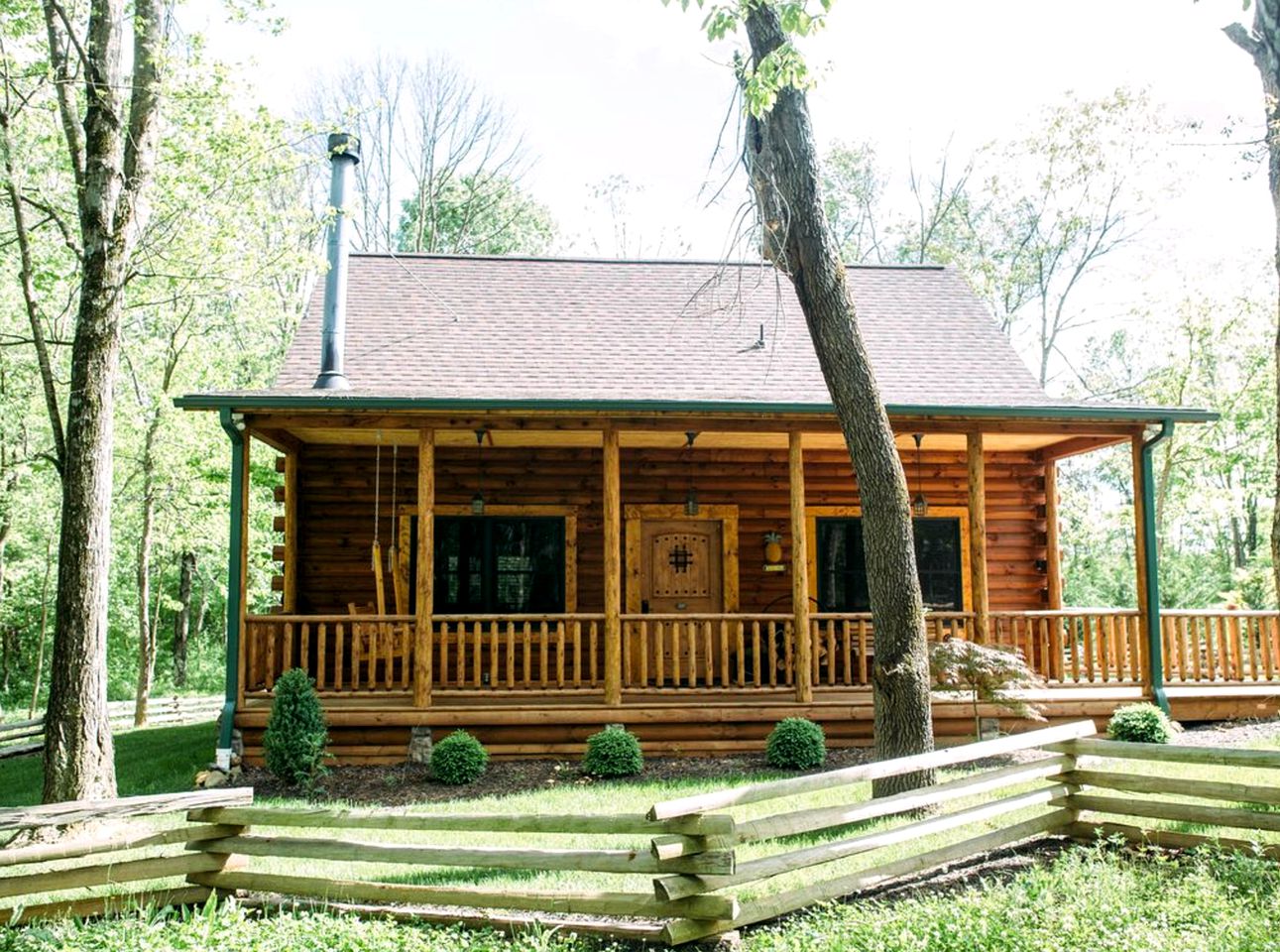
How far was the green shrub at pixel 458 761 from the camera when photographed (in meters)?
9.69

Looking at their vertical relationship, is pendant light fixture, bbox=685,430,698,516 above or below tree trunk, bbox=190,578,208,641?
above

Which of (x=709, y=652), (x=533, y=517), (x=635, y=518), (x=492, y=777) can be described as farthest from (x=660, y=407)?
(x=492, y=777)

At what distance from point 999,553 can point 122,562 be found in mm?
18765

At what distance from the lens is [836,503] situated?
13.8 m

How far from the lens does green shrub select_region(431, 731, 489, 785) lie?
9.69 m

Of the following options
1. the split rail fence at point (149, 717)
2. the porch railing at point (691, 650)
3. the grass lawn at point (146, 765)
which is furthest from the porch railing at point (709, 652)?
the split rail fence at point (149, 717)

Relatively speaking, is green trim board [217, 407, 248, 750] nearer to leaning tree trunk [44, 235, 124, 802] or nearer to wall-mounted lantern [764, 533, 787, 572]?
leaning tree trunk [44, 235, 124, 802]

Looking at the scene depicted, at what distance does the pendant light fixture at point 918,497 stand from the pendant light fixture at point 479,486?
4.89m

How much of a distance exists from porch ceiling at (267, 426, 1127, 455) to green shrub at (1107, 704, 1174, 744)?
9.62 feet

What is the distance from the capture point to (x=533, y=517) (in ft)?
43.8

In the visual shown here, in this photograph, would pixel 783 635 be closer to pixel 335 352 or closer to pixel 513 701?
pixel 513 701

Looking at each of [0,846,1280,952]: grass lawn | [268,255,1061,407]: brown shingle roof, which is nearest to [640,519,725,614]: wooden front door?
[268,255,1061,407]: brown shingle roof

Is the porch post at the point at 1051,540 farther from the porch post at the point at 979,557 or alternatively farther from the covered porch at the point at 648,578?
the porch post at the point at 979,557

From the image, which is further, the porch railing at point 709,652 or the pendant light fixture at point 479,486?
the pendant light fixture at point 479,486
